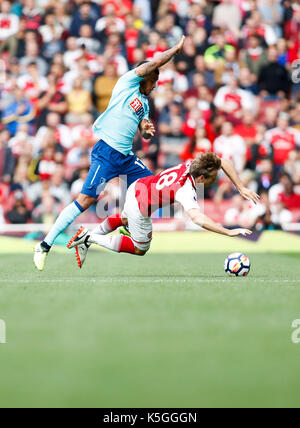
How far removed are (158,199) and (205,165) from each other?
570 mm

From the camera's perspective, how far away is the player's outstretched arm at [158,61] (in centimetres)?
748

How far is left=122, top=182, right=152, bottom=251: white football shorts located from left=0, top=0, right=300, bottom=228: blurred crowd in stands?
4.80 m

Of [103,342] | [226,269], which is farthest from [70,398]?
[226,269]

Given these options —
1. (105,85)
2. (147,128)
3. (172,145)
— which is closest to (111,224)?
(147,128)

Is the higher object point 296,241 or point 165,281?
point 296,241

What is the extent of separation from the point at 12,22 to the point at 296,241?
26.1 feet

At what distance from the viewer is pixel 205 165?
7.42m

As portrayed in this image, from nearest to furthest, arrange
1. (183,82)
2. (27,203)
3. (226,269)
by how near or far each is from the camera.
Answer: (226,269)
(27,203)
(183,82)

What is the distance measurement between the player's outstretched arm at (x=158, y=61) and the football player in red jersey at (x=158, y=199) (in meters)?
0.99

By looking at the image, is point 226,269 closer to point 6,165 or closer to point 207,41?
point 6,165

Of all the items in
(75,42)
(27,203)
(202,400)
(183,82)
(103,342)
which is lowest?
(202,400)

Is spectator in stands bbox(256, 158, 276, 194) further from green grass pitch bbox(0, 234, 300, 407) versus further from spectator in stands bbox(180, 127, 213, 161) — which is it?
green grass pitch bbox(0, 234, 300, 407)

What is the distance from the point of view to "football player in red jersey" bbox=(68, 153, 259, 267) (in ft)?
24.0

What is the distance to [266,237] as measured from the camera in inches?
479
